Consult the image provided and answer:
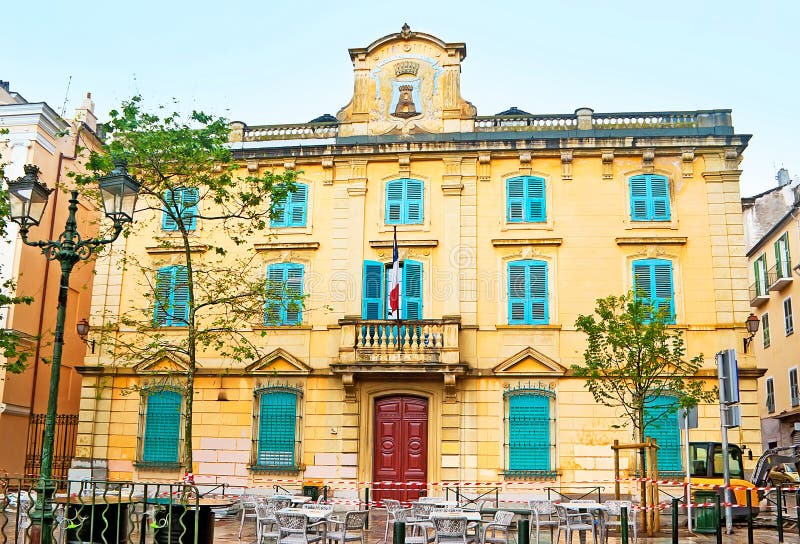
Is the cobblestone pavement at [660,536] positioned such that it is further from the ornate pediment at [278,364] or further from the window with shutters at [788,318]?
the window with shutters at [788,318]

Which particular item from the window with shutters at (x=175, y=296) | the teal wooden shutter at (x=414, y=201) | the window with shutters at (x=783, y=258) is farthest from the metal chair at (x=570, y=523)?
the window with shutters at (x=783, y=258)

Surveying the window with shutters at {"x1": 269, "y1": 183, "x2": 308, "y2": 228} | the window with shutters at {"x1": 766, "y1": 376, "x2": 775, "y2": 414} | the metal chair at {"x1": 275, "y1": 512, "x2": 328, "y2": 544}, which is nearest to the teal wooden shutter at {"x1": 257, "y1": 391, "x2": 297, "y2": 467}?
the window with shutters at {"x1": 269, "y1": 183, "x2": 308, "y2": 228}

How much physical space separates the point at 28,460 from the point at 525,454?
13.6 m

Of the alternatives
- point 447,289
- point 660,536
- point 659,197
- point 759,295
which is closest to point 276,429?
point 447,289

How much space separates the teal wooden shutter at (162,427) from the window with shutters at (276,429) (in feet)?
6.89

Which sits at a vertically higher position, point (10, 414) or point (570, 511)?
point (10, 414)

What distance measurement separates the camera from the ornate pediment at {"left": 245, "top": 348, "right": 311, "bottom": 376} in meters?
21.2

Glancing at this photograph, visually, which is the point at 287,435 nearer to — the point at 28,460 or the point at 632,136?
the point at 28,460

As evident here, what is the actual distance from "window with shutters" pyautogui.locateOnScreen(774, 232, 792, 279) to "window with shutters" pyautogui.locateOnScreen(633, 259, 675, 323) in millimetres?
11000

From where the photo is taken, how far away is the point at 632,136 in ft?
70.9

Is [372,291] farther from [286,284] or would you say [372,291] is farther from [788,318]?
[788,318]

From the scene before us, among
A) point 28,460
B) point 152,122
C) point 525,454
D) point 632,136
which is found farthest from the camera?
point 28,460

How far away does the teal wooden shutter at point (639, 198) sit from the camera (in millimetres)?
21359

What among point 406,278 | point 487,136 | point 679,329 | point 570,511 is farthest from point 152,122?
point 679,329
